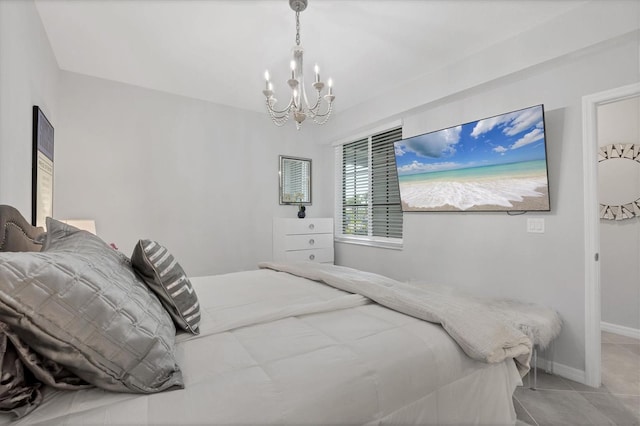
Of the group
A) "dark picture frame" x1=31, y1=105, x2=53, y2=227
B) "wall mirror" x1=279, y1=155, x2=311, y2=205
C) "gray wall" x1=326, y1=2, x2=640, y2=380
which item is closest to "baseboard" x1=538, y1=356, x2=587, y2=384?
"gray wall" x1=326, y1=2, x2=640, y2=380

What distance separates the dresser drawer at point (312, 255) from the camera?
13.4ft

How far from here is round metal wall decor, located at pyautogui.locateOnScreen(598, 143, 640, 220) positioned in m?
3.21

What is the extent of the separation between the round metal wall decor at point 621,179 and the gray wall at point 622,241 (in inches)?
1.6

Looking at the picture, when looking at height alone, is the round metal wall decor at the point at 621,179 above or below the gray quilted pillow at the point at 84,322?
above

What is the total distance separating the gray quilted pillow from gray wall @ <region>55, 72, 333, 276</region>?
260 cm

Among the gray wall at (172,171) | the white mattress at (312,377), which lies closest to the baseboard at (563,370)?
the white mattress at (312,377)

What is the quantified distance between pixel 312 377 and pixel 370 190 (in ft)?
11.1

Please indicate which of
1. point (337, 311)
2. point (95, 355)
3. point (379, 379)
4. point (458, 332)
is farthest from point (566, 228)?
point (95, 355)

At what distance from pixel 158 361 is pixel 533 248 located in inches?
104

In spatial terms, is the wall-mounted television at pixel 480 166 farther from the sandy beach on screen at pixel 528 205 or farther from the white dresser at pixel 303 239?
the white dresser at pixel 303 239

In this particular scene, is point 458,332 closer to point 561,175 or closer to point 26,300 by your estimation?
point 26,300

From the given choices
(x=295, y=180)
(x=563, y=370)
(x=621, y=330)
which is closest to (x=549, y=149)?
(x=563, y=370)

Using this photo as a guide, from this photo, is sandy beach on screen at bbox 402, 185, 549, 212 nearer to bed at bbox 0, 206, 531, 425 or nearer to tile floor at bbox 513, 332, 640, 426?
tile floor at bbox 513, 332, 640, 426

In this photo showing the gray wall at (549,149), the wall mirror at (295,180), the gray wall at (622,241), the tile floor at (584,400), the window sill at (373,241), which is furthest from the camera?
the wall mirror at (295,180)
